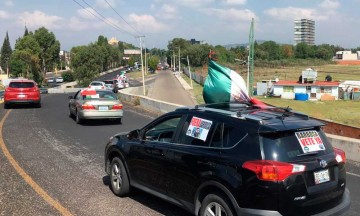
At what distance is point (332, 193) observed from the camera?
460 centimetres

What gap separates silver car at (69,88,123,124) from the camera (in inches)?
600

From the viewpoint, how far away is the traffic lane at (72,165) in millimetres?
6049

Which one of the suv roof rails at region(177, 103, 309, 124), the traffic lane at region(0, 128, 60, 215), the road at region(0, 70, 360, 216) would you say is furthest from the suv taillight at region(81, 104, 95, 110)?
the suv roof rails at region(177, 103, 309, 124)

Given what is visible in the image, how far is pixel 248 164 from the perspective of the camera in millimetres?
4273

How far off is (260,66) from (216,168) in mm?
136745

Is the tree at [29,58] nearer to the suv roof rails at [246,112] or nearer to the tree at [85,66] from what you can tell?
the tree at [85,66]

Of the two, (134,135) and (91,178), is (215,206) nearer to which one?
(134,135)

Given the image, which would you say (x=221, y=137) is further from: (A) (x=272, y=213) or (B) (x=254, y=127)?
(A) (x=272, y=213)

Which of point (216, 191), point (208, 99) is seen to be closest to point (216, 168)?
point (216, 191)

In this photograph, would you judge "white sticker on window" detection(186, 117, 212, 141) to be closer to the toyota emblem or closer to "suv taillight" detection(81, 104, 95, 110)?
the toyota emblem

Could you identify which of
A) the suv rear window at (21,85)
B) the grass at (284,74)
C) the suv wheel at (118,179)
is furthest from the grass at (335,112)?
the grass at (284,74)

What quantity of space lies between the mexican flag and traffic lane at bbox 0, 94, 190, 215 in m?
3.20

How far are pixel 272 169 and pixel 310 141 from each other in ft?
2.46

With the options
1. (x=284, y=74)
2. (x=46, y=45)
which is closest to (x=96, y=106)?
(x=46, y=45)
